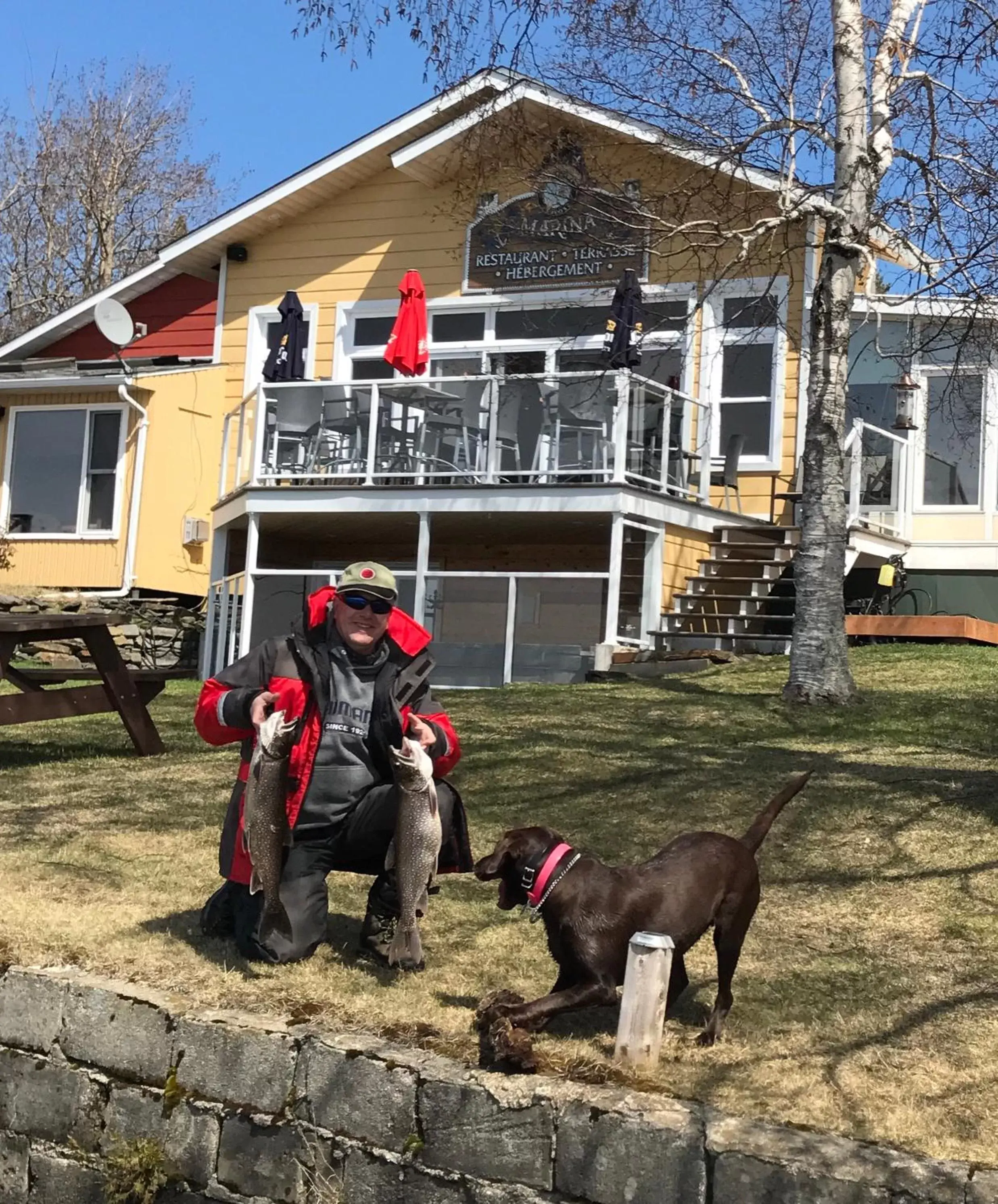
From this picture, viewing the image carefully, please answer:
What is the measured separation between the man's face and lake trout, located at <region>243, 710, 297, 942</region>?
442 millimetres

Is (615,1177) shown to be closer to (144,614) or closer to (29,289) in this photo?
(144,614)

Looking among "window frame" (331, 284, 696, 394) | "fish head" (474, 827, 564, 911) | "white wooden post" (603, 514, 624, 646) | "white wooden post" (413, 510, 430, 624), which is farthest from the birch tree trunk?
"fish head" (474, 827, 564, 911)

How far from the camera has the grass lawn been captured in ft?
15.0

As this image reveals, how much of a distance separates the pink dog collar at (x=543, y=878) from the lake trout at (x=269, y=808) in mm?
998

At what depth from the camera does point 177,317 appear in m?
20.7

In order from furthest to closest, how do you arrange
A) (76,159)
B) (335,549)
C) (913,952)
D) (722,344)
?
(76,159)
(335,549)
(722,344)
(913,952)

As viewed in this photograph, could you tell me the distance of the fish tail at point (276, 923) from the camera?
527cm

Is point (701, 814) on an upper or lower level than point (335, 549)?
lower

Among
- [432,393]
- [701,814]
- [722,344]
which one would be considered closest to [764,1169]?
[701,814]

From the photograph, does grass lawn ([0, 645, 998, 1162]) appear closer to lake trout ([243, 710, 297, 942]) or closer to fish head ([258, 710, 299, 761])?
lake trout ([243, 710, 297, 942])

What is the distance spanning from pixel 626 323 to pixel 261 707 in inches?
405

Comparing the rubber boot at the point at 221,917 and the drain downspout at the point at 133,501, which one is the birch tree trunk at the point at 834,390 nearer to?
the rubber boot at the point at 221,917

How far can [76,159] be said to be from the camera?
3556 cm

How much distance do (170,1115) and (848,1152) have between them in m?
2.25
